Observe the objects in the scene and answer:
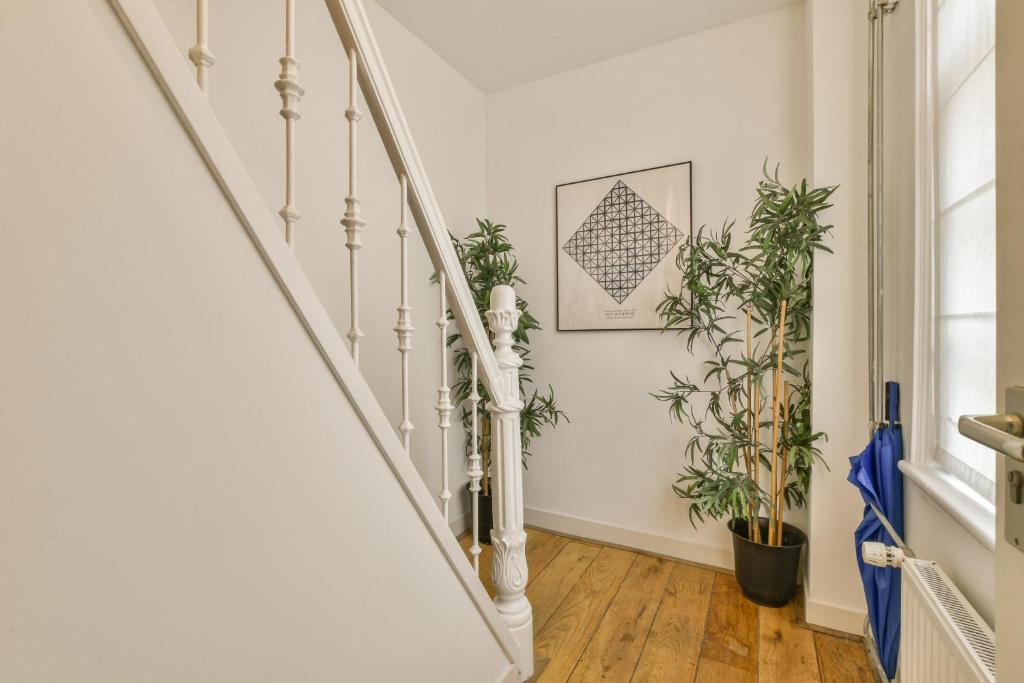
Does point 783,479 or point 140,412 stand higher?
point 140,412

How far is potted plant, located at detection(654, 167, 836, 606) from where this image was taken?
5.72 ft

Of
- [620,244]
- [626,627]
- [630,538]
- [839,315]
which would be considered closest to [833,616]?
[626,627]

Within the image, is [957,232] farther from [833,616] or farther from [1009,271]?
[833,616]

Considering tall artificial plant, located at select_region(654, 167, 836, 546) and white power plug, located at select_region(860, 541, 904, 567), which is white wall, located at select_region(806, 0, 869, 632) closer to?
tall artificial plant, located at select_region(654, 167, 836, 546)

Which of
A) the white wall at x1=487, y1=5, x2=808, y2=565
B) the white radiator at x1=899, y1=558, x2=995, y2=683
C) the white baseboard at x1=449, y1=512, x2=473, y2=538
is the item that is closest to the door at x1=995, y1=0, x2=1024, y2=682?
the white radiator at x1=899, y1=558, x2=995, y2=683

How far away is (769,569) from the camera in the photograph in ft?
5.88

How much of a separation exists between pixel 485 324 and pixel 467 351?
192mm

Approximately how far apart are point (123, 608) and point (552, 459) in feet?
7.38

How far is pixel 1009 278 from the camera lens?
51cm

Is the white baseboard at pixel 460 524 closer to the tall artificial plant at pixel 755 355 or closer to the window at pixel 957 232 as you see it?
the tall artificial plant at pixel 755 355

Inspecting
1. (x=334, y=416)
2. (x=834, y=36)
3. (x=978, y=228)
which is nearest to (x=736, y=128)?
(x=834, y=36)

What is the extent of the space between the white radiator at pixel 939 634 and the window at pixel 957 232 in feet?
0.78

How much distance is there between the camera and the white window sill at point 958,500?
2.84 ft

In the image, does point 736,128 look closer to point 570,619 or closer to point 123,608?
point 570,619
